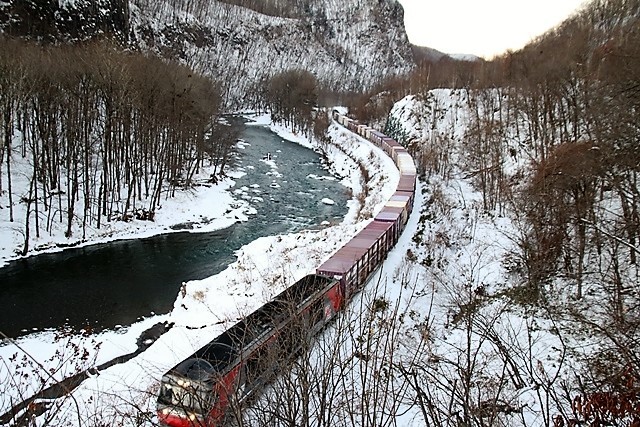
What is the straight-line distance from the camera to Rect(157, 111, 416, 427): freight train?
6820mm

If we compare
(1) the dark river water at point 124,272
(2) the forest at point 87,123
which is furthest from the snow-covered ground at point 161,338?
(2) the forest at point 87,123

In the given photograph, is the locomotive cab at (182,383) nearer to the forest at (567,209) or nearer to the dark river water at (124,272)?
the forest at (567,209)

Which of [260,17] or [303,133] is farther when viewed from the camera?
[260,17]

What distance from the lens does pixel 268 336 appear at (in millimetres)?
9555

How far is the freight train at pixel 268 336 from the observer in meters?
6.82

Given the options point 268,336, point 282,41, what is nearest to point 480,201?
point 268,336

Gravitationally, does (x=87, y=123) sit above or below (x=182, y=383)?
above

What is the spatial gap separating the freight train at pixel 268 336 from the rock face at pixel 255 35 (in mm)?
41048

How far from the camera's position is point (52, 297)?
760 inches

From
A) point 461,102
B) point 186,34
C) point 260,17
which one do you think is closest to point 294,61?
point 260,17

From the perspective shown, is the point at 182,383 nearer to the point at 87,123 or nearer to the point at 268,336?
the point at 268,336

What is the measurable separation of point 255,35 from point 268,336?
134 m

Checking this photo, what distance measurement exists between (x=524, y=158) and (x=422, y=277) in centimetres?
1512

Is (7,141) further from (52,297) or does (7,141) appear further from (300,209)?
(300,209)
